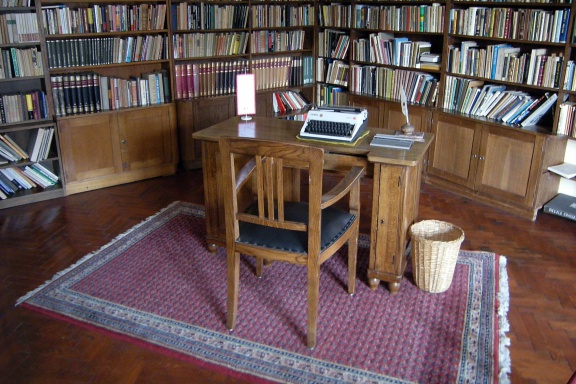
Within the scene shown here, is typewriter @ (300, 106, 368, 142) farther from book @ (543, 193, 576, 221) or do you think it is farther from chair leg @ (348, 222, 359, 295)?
book @ (543, 193, 576, 221)

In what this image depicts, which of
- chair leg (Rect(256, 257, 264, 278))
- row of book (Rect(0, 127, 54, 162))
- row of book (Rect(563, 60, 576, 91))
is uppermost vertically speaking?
row of book (Rect(563, 60, 576, 91))

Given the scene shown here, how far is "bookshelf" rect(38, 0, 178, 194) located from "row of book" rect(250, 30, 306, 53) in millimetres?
966

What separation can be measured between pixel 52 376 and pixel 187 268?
1.13m

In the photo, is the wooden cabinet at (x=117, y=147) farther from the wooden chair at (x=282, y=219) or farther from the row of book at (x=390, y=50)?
the wooden chair at (x=282, y=219)

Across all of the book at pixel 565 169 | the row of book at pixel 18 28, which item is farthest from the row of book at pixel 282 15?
the book at pixel 565 169

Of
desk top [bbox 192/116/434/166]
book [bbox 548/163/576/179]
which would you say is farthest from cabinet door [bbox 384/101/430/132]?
desk top [bbox 192/116/434/166]

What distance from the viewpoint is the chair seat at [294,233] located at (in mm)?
2598

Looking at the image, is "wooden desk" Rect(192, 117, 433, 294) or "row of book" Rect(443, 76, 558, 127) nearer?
"wooden desk" Rect(192, 117, 433, 294)

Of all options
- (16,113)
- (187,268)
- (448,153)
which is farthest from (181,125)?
(448,153)

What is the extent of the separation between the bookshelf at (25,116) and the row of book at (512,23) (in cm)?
346

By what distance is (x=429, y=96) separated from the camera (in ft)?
16.3

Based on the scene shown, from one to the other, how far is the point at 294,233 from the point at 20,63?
2.98m

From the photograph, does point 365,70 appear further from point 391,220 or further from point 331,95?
point 391,220

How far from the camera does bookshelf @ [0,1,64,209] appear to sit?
4254mm
